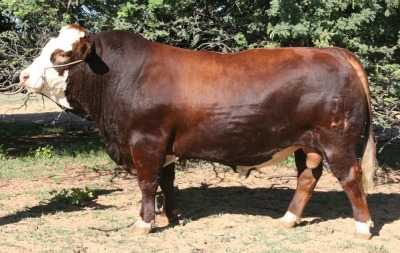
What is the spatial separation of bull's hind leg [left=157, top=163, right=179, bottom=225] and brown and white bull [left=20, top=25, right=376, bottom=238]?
0.43 metres

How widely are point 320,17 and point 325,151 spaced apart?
8.01 ft

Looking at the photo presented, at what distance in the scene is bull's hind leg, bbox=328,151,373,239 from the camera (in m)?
5.28

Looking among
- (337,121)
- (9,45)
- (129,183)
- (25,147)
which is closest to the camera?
(337,121)

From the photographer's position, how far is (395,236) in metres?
5.54

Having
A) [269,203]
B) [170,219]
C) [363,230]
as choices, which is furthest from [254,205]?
[363,230]

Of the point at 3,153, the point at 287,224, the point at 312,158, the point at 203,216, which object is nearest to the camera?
the point at 312,158

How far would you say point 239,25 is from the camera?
7930 mm

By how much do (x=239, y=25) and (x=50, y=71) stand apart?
3.33 meters

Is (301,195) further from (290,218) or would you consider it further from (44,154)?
(44,154)

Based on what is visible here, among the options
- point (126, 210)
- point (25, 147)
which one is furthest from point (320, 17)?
point (25, 147)

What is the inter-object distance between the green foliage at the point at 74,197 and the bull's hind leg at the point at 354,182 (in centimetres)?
279

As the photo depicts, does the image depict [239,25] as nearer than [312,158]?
No

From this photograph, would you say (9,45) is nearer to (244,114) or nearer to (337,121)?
(244,114)

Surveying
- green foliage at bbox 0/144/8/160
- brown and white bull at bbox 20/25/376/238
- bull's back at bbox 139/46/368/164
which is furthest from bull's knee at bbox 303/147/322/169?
green foliage at bbox 0/144/8/160
